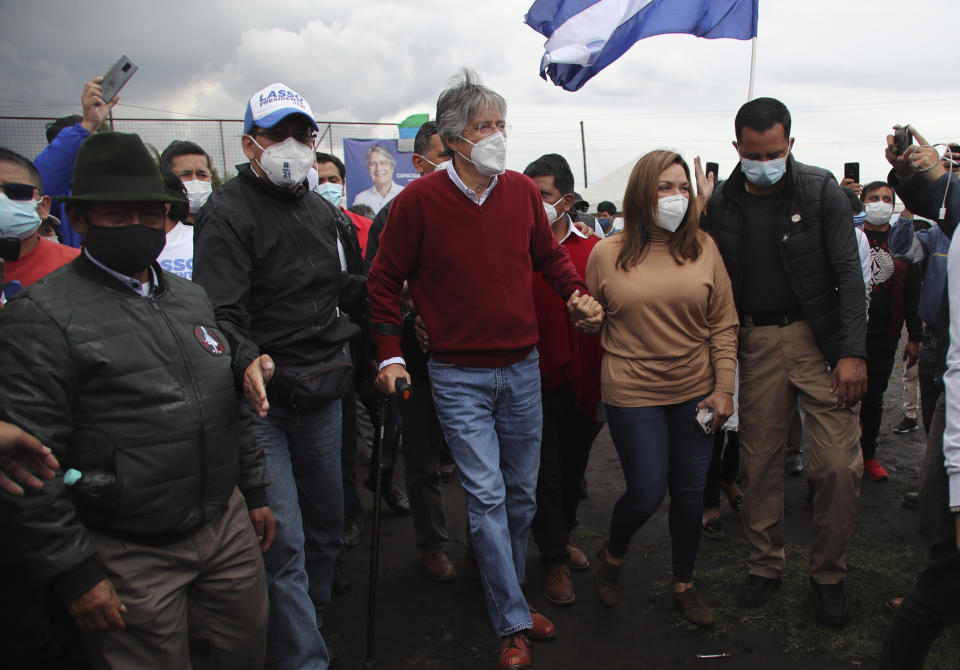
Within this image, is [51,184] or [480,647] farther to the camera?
[51,184]

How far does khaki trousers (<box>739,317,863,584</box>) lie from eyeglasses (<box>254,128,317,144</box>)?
2330 mm

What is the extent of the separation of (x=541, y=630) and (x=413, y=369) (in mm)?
1421

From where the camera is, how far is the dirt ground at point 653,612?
10.3 ft

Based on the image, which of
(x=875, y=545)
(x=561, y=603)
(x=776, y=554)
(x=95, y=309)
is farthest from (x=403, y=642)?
(x=875, y=545)

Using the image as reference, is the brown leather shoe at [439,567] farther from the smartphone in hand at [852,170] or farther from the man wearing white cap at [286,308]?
the smartphone in hand at [852,170]

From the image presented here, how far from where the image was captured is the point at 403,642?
336 cm

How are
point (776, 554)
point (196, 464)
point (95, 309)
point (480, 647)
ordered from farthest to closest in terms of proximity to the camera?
1. point (776, 554)
2. point (480, 647)
3. point (196, 464)
4. point (95, 309)

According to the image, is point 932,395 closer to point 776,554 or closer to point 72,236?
point 776,554

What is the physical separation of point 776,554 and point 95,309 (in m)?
3.24

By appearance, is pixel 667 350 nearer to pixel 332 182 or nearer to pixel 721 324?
pixel 721 324

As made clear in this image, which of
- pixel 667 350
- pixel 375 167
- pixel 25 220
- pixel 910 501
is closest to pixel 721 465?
pixel 910 501

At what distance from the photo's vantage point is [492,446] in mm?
3143

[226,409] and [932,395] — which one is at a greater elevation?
[226,409]

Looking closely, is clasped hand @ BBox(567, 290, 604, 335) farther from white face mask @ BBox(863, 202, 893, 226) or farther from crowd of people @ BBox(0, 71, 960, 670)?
white face mask @ BBox(863, 202, 893, 226)
